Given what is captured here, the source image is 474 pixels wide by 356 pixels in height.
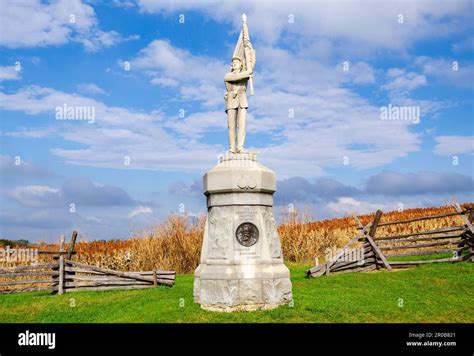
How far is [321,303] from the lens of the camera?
30.6ft

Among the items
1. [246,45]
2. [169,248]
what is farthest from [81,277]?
[246,45]

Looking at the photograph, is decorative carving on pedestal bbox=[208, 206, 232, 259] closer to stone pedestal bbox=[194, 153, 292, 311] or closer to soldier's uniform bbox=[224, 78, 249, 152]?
stone pedestal bbox=[194, 153, 292, 311]

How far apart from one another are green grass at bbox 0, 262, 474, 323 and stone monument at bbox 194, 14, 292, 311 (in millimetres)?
358

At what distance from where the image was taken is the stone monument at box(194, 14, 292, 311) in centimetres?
875

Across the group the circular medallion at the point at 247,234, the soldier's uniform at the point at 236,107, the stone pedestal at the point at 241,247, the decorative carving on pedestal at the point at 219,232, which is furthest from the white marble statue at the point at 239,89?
the circular medallion at the point at 247,234

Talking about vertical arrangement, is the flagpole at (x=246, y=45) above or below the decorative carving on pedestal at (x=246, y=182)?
above

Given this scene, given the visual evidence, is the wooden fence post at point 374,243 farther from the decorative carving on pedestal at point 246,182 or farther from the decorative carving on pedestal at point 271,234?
the decorative carving on pedestal at point 246,182

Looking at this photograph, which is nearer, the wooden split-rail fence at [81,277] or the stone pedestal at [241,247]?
the stone pedestal at [241,247]

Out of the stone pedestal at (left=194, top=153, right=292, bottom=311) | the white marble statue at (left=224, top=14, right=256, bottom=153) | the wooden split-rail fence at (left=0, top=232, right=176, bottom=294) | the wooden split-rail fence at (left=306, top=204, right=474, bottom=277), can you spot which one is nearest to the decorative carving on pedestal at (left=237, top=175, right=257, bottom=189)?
the stone pedestal at (left=194, top=153, right=292, bottom=311)

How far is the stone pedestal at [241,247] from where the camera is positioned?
8.75m

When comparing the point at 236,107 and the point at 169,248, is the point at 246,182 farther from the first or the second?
the point at 169,248

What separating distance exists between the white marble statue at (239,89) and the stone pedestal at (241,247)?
0.81m

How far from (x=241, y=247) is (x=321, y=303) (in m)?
2.17
